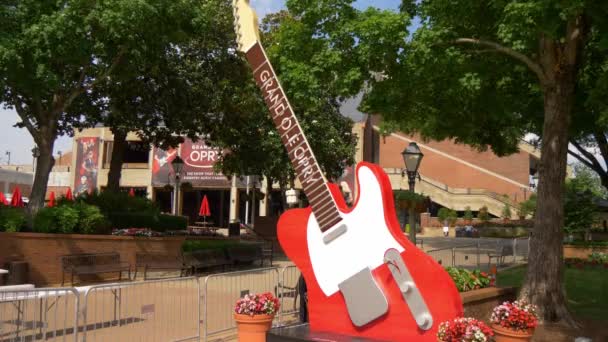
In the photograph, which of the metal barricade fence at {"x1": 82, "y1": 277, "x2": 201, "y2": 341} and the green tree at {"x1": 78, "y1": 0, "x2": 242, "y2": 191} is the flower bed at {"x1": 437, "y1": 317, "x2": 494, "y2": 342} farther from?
the green tree at {"x1": 78, "y1": 0, "x2": 242, "y2": 191}

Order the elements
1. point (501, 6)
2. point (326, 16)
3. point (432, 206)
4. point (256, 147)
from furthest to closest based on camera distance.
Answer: point (432, 206), point (256, 147), point (326, 16), point (501, 6)

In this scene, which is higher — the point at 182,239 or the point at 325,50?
the point at 325,50

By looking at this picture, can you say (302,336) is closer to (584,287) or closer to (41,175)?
(584,287)

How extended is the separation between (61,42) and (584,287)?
16.0 metres

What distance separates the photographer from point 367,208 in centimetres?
820

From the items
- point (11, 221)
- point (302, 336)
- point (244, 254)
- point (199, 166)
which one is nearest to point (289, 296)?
point (302, 336)

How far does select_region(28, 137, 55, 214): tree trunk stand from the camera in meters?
18.2

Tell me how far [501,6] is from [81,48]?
38.6 feet

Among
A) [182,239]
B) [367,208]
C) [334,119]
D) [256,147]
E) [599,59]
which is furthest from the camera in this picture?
[334,119]

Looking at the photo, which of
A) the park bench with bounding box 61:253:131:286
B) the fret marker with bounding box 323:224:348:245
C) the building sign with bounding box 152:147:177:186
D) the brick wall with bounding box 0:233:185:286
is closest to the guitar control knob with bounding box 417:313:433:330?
the fret marker with bounding box 323:224:348:245

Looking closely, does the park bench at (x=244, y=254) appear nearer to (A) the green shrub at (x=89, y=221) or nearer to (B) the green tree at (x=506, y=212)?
(A) the green shrub at (x=89, y=221)

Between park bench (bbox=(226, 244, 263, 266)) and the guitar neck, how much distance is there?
1141 centimetres

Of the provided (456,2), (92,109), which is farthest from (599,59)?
(92,109)

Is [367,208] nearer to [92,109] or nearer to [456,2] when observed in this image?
[456,2]
